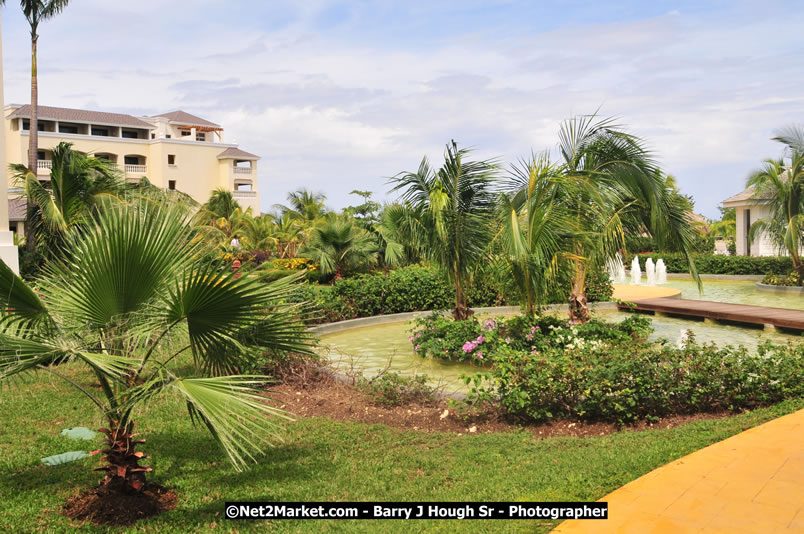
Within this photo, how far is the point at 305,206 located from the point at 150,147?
16895 millimetres

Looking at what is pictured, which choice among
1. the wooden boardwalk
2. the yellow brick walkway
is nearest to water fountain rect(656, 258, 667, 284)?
the wooden boardwalk

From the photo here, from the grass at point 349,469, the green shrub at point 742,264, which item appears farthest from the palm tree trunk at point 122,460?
the green shrub at point 742,264

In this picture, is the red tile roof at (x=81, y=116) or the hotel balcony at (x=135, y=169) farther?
the hotel balcony at (x=135, y=169)

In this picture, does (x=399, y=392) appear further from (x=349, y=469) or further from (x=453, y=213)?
(x=453, y=213)

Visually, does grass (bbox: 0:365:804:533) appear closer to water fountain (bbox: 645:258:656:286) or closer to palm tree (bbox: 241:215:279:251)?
water fountain (bbox: 645:258:656:286)

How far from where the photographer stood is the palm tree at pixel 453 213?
440 inches

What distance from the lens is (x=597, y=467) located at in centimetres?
523

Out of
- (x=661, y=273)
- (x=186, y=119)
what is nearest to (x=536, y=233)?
(x=661, y=273)

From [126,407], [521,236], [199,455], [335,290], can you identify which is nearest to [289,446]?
[199,455]

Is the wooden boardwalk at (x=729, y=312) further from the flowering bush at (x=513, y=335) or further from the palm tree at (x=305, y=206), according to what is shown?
the palm tree at (x=305, y=206)

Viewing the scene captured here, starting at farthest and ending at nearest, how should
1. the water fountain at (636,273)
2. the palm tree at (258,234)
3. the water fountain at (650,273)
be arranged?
the palm tree at (258,234)
the water fountain at (636,273)
the water fountain at (650,273)

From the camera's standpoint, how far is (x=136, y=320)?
177 inches

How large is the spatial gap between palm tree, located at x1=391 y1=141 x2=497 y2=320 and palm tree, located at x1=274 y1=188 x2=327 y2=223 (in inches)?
1200

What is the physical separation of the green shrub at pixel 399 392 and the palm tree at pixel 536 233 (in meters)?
2.50
